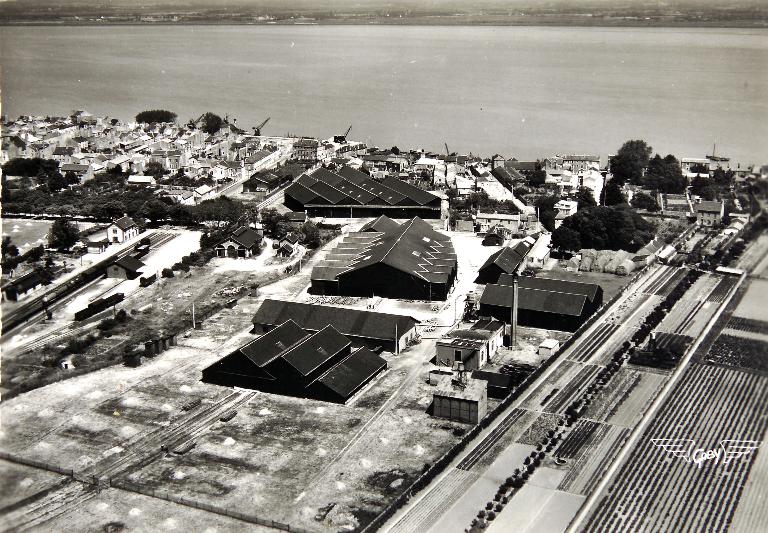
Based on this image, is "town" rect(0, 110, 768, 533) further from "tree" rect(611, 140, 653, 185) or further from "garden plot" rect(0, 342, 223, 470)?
"tree" rect(611, 140, 653, 185)

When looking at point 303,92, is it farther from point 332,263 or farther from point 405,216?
point 332,263

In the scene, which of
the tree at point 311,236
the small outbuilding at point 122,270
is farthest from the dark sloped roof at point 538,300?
the small outbuilding at point 122,270

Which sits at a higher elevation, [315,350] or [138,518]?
[315,350]

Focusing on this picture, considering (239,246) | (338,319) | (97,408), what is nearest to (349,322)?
(338,319)

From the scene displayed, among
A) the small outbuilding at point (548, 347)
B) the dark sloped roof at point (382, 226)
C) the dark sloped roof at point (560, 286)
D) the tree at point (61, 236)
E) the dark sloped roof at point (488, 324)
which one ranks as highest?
the tree at point (61, 236)

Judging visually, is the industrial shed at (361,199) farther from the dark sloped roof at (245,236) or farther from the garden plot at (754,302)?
the garden plot at (754,302)

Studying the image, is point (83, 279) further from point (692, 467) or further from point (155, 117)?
point (155, 117)
